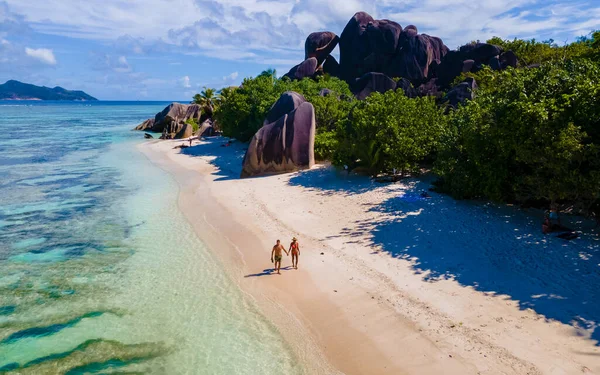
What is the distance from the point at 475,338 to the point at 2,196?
1068 inches

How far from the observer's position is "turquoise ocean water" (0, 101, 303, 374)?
966cm

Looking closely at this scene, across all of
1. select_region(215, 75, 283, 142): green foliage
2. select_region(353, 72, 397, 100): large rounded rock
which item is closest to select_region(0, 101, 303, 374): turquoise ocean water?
select_region(215, 75, 283, 142): green foliage

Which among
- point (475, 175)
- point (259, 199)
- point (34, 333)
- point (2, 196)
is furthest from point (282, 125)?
point (34, 333)

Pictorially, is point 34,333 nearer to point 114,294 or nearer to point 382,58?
point 114,294

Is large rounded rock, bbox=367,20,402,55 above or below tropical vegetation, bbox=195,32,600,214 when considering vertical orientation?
above

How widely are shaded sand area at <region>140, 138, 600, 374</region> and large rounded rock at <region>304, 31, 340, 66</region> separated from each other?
5504 centimetres

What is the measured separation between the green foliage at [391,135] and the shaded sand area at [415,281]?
1.80 meters

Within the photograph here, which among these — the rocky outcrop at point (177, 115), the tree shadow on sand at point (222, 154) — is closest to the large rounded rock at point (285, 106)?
the tree shadow on sand at point (222, 154)

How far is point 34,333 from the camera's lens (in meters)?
10.8

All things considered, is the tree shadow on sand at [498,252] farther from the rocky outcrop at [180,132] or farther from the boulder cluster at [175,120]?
the boulder cluster at [175,120]

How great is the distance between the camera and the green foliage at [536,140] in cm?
1270

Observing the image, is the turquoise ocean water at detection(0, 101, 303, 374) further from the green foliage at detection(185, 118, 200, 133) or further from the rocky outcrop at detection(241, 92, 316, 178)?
the green foliage at detection(185, 118, 200, 133)

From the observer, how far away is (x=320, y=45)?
7125cm

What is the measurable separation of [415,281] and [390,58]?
57256 mm
